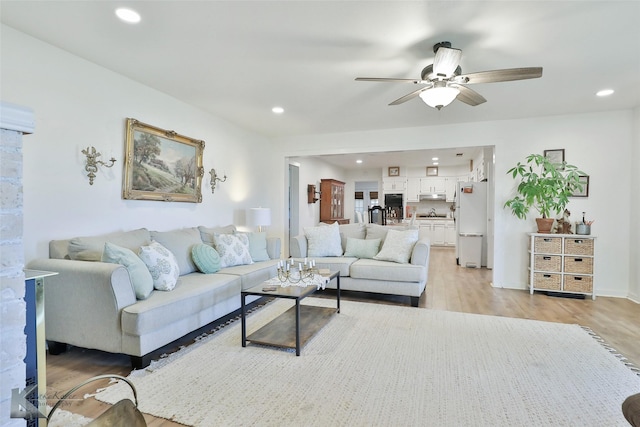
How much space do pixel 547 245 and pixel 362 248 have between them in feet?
8.11

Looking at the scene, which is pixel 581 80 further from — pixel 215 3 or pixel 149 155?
pixel 149 155

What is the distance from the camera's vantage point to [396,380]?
214cm

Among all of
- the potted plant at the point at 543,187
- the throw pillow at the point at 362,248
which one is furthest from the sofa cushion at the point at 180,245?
the potted plant at the point at 543,187

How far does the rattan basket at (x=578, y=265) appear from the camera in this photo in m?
4.14

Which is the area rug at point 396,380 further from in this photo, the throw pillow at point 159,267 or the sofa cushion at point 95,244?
the sofa cushion at point 95,244

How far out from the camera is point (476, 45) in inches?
101

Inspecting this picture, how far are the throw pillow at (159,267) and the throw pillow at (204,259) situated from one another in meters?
0.52

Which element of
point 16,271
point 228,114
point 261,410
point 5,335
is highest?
point 228,114

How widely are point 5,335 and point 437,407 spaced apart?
201 cm

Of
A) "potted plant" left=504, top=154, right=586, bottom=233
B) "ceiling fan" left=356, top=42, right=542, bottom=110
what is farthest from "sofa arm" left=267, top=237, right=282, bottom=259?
"potted plant" left=504, top=154, right=586, bottom=233

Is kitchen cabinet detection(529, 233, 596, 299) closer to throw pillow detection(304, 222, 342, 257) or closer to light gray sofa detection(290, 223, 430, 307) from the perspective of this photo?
light gray sofa detection(290, 223, 430, 307)

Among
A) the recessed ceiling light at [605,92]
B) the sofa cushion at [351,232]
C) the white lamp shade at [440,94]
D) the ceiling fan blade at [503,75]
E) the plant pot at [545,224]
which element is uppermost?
the recessed ceiling light at [605,92]

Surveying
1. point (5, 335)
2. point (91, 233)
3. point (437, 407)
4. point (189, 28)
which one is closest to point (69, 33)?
point (189, 28)

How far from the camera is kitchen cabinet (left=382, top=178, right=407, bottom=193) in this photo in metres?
10.0
